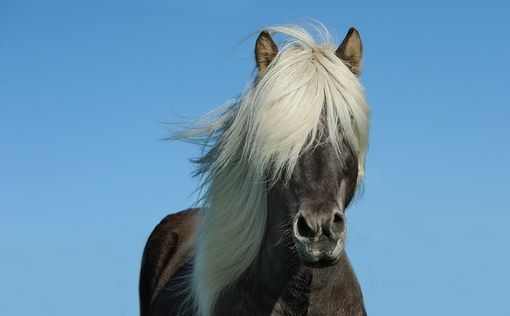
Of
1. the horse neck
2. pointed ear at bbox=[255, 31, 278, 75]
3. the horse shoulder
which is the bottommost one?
the horse neck

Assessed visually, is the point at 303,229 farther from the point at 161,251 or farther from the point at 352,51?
the point at 161,251

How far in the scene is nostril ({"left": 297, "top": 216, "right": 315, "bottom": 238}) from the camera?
197 inches

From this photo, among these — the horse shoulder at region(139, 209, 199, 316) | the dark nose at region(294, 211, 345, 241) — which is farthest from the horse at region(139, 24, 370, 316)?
the horse shoulder at region(139, 209, 199, 316)

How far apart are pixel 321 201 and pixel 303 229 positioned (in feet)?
0.61

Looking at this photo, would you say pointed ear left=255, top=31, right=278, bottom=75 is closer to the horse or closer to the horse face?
the horse

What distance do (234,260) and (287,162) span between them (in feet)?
2.56

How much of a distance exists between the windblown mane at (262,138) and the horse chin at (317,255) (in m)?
0.53

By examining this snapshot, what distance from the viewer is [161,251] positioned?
28.2 feet

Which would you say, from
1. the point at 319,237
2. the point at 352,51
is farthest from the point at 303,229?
the point at 352,51

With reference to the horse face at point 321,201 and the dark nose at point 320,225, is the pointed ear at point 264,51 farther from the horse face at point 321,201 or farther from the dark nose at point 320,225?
the dark nose at point 320,225

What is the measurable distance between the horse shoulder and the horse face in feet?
9.72

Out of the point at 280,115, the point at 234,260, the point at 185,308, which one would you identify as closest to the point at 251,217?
the point at 234,260

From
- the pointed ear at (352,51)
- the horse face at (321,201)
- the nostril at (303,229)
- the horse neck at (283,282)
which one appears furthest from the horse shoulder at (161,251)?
the nostril at (303,229)

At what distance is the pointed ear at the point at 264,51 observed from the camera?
5.98 metres
